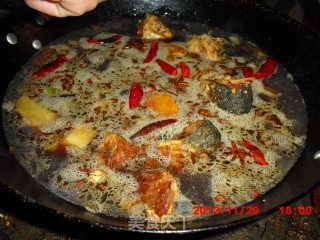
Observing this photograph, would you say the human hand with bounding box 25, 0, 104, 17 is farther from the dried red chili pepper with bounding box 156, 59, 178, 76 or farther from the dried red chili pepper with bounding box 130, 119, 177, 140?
the dried red chili pepper with bounding box 156, 59, 178, 76

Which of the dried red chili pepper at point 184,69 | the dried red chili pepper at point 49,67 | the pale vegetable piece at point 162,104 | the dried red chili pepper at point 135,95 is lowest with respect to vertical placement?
the dried red chili pepper at point 49,67

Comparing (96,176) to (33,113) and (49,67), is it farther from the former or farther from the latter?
(49,67)

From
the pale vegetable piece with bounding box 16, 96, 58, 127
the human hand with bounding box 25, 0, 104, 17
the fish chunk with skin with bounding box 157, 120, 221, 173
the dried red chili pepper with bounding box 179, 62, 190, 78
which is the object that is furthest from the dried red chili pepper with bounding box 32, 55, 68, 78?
the fish chunk with skin with bounding box 157, 120, 221, 173

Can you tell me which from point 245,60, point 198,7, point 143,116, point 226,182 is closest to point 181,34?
point 198,7

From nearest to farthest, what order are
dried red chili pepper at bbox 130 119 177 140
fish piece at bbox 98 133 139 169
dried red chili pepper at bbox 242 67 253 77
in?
fish piece at bbox 98 133 139 169
dried red chili pepper at bbox 130 119 177 140
dried red chili pepper at bbox 242 67 253 77

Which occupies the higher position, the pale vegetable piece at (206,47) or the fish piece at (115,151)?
the pale vegetable piece at (206,47)

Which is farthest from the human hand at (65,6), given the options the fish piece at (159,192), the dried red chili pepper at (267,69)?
the dried red chili pepper at (267,69)

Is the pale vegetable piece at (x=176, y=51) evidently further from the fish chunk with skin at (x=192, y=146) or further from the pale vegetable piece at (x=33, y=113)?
the pale vegetable piece at (x=33, y=113)
